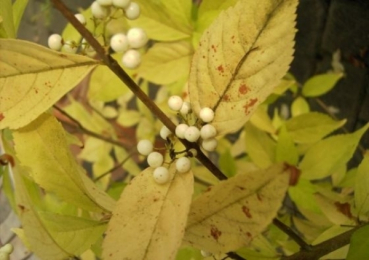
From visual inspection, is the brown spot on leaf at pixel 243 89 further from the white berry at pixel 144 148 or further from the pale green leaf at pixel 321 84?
the pale green leaf at pixel 321 84

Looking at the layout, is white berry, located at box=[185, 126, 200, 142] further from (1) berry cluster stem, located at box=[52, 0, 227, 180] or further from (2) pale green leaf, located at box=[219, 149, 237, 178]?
(2) pale green leaf, located at box=[219, 149, 237, 178]

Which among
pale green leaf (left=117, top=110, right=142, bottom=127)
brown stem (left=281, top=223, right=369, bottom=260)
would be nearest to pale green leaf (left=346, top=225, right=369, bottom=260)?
brown stem (left=281, top=223, right=369, bottom=260)

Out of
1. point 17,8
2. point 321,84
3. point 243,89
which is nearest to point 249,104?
point 243,89

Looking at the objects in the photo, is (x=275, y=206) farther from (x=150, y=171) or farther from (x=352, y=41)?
(x=352, y=41)

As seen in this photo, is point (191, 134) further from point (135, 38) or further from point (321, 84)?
point (321, 84)

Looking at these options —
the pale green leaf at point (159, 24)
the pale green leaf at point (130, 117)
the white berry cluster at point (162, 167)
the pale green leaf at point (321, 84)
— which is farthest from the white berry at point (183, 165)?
the pale green leaf at point (130, 117)

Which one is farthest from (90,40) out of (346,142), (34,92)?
(346,142)

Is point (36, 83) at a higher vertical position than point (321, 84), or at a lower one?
lower
